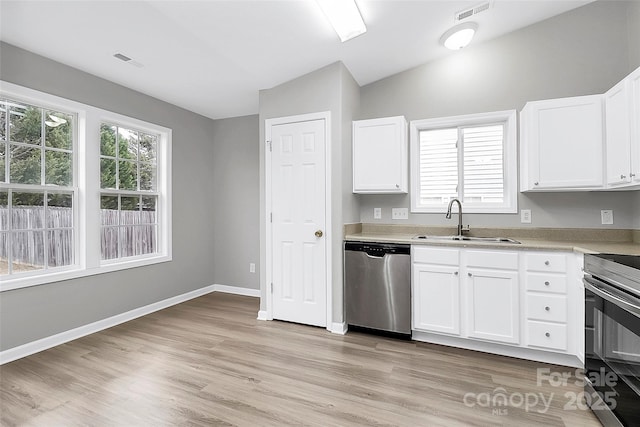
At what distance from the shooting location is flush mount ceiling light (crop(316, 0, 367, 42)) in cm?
220

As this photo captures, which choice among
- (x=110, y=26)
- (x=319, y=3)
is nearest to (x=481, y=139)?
(x=319, y=3)

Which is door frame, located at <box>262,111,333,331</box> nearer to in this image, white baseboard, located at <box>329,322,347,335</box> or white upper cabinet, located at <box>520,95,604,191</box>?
white baseboard, located at <box>329,322,347,335</box>

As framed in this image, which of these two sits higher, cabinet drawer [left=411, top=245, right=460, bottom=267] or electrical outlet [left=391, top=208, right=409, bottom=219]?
electrical outlet [left=391, top=208, right=409, bottom=219]

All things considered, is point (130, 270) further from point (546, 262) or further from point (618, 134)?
point (618, 134)

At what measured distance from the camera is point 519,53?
9.73 ft

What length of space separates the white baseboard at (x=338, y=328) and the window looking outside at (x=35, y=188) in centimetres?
265

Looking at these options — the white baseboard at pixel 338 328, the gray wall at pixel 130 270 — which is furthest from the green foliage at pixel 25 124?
the white baseboard at pixel 338 328

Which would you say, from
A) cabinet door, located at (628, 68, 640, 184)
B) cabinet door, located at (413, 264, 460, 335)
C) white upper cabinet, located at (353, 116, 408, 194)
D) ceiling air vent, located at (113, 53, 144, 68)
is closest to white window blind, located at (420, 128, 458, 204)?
white upper cabinet, located at (353, 116, 408, 194)

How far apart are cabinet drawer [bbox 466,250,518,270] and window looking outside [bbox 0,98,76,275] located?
375cm

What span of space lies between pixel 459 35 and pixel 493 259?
6.66ft

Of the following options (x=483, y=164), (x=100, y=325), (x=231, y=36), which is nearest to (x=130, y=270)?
(x=100, y=325)

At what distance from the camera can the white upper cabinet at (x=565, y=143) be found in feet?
8.06

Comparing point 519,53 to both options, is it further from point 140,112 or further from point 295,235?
point 140,112

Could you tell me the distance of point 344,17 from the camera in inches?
92.2
